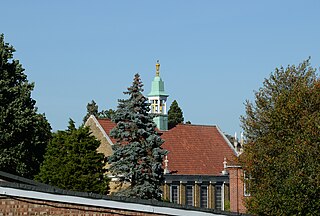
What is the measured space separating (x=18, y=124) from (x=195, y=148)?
19518 mm

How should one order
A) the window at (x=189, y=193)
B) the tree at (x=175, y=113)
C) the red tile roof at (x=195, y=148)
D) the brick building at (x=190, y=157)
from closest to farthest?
the brick building at (x=190, y=157)
the window at (x=189, y=193)
the red tile roof at (x=195, y=148)
the tree at (x=175, y=113)

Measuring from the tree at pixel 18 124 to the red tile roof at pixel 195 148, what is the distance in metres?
9.67

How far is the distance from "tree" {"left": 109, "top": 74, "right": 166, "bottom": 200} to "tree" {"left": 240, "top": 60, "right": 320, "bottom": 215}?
759 cm

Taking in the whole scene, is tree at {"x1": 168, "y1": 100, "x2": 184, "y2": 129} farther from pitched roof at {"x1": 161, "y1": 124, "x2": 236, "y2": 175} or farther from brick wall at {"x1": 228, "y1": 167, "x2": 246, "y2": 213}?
brick wall at {"x1": 228, "y1": 167, "x2": 246, "y2": 213}

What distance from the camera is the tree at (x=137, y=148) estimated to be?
48.0 m

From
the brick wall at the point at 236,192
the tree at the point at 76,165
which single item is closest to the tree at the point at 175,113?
the brick wall at the point at 236,192

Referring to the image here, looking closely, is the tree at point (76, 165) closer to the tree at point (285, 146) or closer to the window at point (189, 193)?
the tree at point (285, 146)

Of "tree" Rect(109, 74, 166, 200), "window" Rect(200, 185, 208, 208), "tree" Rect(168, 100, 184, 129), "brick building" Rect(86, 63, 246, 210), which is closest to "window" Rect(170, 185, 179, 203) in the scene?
"brick building" Rect(86, 63, 246, 210)

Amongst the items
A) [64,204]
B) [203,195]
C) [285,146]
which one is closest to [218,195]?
[203,195]

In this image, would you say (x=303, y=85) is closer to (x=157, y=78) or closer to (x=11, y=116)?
(x=11, y=116)

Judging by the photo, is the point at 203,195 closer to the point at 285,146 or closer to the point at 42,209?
the point at 285,146

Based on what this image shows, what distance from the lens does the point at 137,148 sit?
48.4 metres

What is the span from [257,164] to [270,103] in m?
4.25

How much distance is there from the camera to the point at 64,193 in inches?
709
